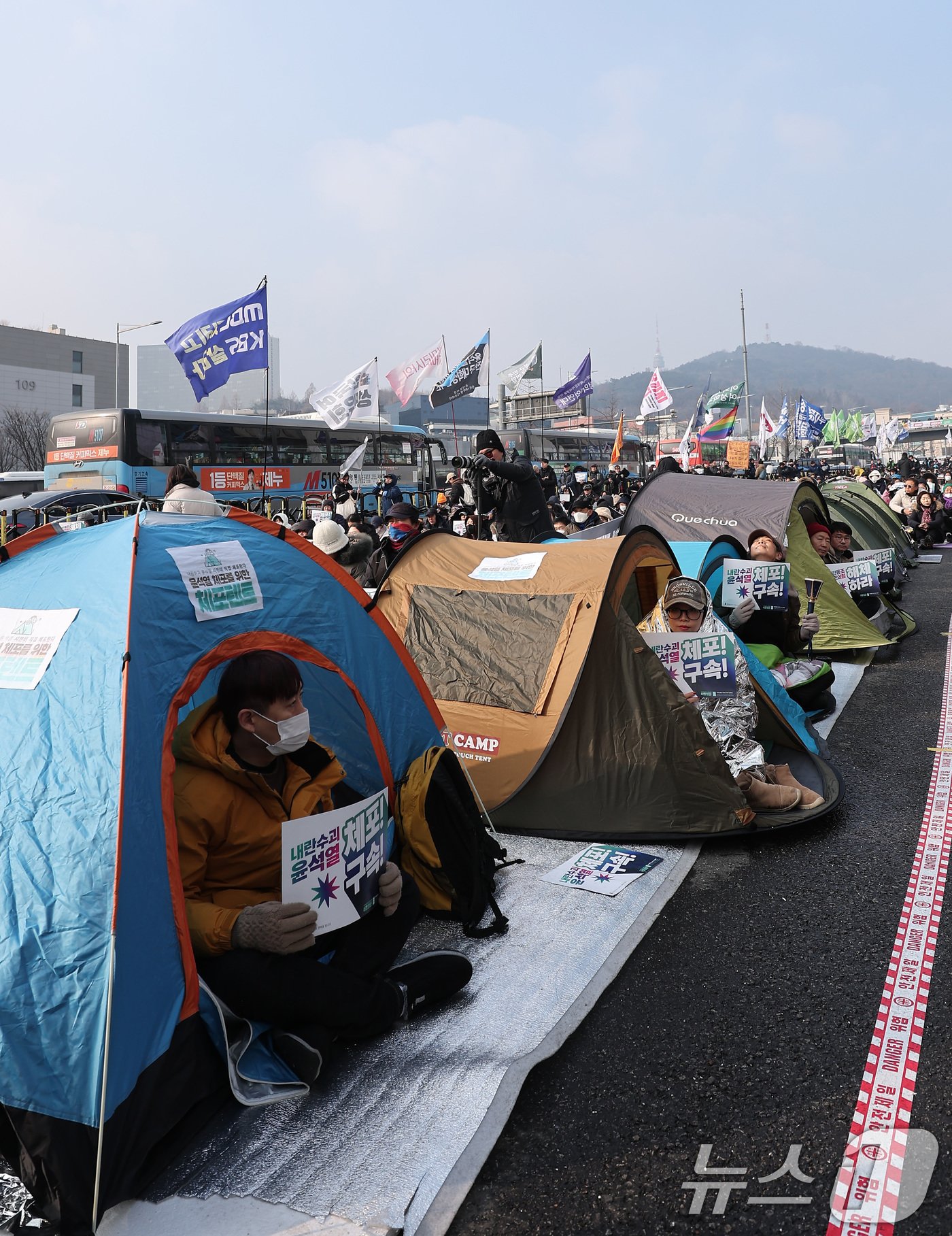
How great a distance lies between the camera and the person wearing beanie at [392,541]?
727cm

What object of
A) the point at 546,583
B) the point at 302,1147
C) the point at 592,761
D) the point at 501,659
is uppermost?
the point at 546,583

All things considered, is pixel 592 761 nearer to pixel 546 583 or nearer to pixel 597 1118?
pixel 546 583

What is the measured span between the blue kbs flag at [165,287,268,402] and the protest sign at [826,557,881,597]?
20.9 feet

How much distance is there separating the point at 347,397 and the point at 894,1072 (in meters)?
15.8

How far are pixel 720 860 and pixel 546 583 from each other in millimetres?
1624

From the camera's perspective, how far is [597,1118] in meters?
2.45

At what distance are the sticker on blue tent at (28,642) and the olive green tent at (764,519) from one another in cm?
555

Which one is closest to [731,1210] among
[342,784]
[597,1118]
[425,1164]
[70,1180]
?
[597,1118]

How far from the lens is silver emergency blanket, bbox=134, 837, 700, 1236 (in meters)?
2.22

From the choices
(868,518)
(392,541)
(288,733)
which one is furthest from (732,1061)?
(868,518)

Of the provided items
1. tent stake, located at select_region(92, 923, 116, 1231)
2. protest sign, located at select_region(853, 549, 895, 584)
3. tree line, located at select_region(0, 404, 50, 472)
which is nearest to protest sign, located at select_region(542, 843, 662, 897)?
tent stake, located at select_region(92, 923, 116, 1231)

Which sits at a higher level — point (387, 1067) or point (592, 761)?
point (592, 761)

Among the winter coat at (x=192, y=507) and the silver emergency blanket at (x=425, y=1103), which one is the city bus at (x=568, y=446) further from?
the silver emergency blanket at (x=425, y=1103)

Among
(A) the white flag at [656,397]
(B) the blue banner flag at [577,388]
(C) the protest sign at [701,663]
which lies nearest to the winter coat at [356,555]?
(C) the protest sign at [701,663]
